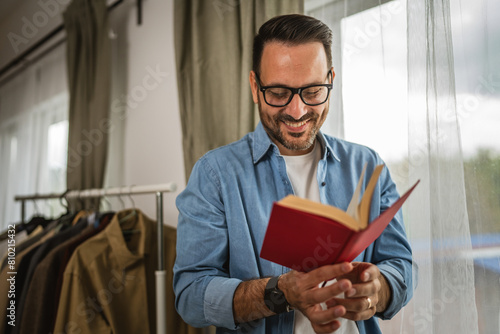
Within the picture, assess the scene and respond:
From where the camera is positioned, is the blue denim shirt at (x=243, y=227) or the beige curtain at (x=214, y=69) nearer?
the blue denim shirt at (x=243, y=227)

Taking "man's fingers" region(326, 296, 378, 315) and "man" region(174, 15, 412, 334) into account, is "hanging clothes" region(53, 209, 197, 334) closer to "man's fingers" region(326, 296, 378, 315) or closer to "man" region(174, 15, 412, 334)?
"man" region(174, 15, 412, 334)

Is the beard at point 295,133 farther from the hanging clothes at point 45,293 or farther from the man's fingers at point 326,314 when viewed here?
the hanging clothes at point 45,293

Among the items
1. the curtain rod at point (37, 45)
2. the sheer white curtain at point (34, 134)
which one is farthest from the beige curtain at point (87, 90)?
the sheer white curtain at point (34, 134)

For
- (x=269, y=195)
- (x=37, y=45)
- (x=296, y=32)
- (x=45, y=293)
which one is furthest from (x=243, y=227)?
(x=37, y=45)

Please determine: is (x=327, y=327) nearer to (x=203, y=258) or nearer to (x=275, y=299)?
(x=275, y=299)

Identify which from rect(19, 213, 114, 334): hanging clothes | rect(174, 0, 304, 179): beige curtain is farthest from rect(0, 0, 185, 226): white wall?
rect(19, 213, 114, 334): hanging clothes

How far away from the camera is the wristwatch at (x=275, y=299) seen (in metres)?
0.79

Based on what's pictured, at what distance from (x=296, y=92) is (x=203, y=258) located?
433mm

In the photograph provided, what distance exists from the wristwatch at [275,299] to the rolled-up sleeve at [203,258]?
87 millimetres

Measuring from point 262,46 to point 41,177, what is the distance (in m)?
2.52

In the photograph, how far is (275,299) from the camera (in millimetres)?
797

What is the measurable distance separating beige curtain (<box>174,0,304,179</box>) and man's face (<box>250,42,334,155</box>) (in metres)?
0.44

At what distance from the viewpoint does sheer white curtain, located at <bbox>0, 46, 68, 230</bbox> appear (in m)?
2.83

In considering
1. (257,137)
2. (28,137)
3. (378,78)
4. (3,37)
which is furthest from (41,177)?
(378,78)
